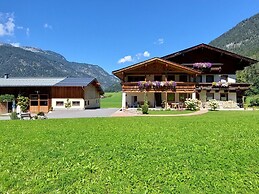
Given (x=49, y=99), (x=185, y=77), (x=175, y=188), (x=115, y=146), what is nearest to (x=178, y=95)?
(x=185, y=77)

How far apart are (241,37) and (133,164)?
16381 centimetres

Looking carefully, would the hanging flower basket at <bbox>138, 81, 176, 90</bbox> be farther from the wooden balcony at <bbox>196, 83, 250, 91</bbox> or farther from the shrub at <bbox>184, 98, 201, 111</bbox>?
the wooden balcony at <bbox>196, 83, 250, 91</bbox>

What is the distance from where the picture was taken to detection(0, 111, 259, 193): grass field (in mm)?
6215

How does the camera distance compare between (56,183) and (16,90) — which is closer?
Answer: (56,183)

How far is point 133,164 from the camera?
24.1ft

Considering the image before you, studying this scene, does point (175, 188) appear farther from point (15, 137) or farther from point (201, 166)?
point (15, 137)

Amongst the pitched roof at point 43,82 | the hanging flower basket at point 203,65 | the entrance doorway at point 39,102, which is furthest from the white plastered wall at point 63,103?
the hanging flower basket at point 203,65

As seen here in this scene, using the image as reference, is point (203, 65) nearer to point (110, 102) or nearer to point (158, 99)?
point (158, 99)

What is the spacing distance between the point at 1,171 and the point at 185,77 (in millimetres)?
27787

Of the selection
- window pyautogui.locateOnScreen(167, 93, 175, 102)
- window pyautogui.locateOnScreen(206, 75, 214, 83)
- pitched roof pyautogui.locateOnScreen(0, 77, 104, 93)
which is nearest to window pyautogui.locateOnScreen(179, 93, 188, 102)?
window pyautogui.locateOnScreen(167, 93, 175, 102)

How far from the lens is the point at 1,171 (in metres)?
7.19

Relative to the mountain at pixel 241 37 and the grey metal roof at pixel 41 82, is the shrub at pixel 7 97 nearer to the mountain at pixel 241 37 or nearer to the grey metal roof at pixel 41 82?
the grey metal roof at pixel 41 82

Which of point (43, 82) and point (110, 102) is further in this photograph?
point (110, 102)

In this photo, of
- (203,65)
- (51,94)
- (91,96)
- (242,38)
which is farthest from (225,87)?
(242,38)
